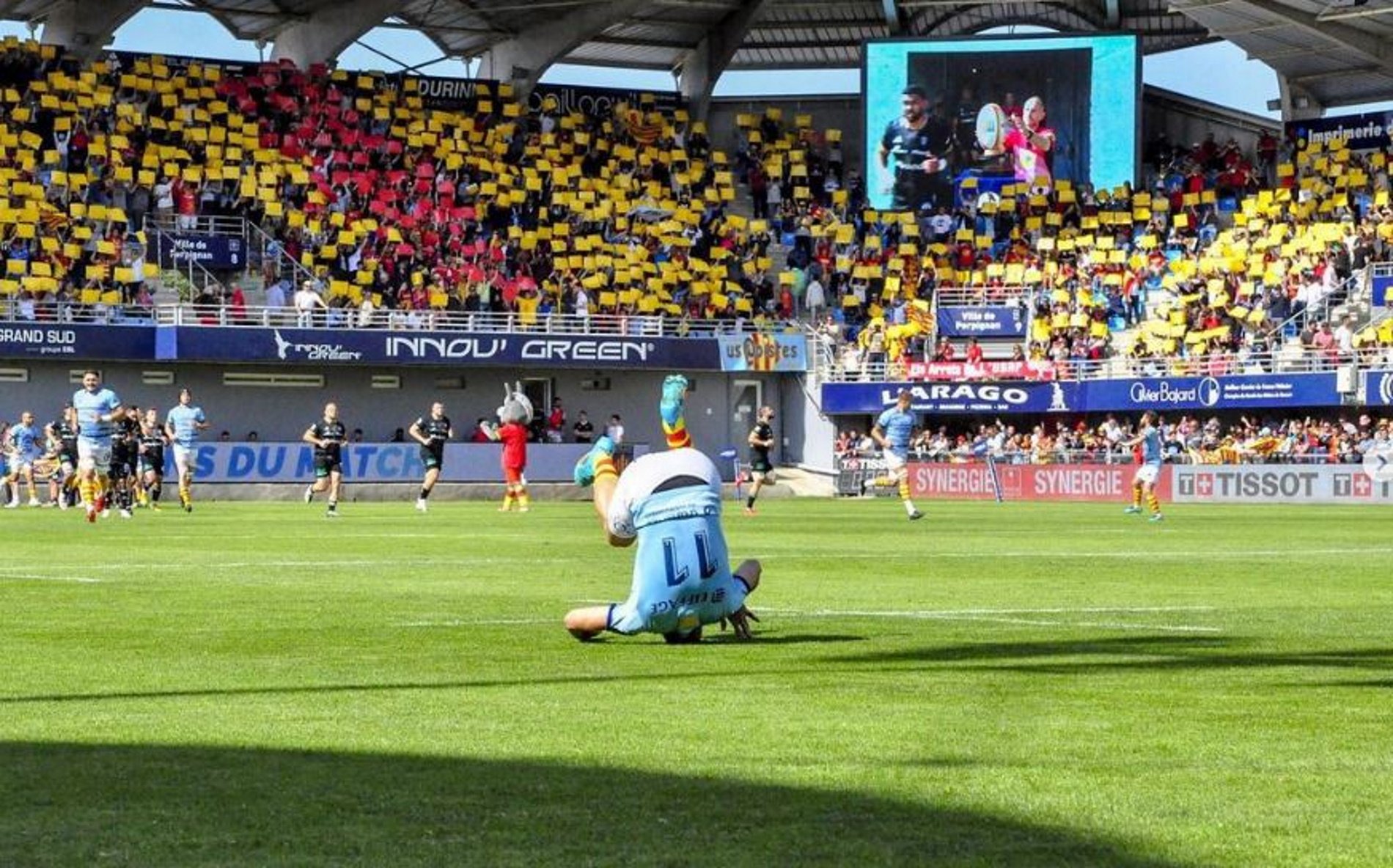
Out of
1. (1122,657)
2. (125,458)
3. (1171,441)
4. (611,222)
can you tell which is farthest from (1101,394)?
(1122,657)

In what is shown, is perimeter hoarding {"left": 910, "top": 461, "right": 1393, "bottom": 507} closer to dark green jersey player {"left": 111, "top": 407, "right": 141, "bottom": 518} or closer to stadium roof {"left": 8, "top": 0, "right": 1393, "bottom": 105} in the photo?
stadium roof {"left": 8, "top": 0, "right": 1393, "bottom": 105}

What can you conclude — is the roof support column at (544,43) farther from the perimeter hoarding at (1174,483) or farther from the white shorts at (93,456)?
the white shorts at (93,456)

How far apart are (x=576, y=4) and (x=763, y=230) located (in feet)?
30.9

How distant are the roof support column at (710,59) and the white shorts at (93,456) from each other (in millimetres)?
45575

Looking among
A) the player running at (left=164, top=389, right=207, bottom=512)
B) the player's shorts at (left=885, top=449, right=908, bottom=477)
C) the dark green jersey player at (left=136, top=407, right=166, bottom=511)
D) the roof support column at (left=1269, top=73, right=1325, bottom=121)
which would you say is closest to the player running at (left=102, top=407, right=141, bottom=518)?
the dark green jersey player at (left=136, top=407, right=166, bottom=511)

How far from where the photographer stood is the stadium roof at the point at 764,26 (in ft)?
230

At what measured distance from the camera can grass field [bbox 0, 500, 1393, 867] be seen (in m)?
6.81

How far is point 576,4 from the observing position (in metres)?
75.1

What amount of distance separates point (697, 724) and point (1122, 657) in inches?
164

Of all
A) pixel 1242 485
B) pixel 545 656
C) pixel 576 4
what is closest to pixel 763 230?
pixel 576 4

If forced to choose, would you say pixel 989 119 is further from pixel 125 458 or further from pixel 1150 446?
pixel 125 458

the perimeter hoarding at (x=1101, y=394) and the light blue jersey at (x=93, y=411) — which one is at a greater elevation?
the light blue jersey at (x=93, y=411)

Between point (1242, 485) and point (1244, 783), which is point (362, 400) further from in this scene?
point (1244, 783)

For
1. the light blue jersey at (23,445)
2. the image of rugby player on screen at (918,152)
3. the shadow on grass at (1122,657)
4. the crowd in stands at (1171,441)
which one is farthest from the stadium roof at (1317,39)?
the shadow on grass at (1122,657)
